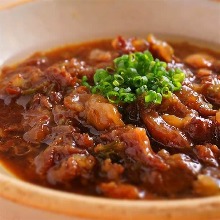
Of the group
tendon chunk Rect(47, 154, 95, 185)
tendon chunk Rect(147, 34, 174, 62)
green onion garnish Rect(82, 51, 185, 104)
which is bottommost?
tendon chunk Rect(47, 154, 95, 185)

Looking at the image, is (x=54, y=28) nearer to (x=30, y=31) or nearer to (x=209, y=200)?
(x=30, y=31)

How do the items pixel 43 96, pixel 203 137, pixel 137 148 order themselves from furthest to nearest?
pixel 43 96 < pixel 203 137 < pixel 137 148

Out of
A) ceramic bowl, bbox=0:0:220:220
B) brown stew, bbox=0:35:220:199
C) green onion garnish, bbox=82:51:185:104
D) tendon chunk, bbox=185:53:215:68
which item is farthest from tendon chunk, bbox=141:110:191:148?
ceramic bowl, bbox=0:0:220:220

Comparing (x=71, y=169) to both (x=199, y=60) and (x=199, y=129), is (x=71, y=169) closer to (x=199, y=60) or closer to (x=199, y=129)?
(x=199, y=129)

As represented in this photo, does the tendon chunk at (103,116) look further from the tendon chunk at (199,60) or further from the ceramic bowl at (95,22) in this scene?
the ceramic bowl at (95,22)

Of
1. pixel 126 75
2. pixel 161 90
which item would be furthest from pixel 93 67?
pixel 161 90

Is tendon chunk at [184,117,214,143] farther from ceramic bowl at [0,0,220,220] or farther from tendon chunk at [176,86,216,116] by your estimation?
ceramic bowl at [0,0,220,220]

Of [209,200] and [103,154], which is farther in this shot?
[103,154]

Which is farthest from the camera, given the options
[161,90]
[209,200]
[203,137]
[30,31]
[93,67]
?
[30,31]
